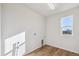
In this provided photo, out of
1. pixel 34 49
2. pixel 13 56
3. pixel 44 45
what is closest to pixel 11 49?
pixel 13 56

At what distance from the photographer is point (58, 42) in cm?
129

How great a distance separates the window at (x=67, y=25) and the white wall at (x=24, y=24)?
0.82 feet

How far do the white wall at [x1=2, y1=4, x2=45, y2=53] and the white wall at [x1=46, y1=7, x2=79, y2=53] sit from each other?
10 centimetres

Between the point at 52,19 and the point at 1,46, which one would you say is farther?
the point at 52,19

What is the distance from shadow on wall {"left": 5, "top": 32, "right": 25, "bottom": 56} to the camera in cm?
118

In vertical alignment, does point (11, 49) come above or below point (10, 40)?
below

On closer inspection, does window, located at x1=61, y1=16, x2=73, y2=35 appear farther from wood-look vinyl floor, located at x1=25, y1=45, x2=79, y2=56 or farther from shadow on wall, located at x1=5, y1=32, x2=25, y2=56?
shadow on wall, located at x1=5, y1=32, x2=25, y2=56

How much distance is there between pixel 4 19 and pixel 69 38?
2.66 ft

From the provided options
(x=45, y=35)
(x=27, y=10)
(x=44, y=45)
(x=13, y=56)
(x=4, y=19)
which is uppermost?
(x=27, y=10)

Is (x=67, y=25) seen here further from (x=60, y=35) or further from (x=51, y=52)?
(x=51, y=52)

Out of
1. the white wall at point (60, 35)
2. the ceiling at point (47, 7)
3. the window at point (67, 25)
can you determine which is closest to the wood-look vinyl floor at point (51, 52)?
the white wall at point (60, 35)

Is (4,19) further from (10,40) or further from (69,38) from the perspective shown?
(69,38)

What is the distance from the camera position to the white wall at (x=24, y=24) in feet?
3.77

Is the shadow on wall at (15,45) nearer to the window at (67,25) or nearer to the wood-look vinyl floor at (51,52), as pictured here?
the wood-look vinyl floor at (51,52)
